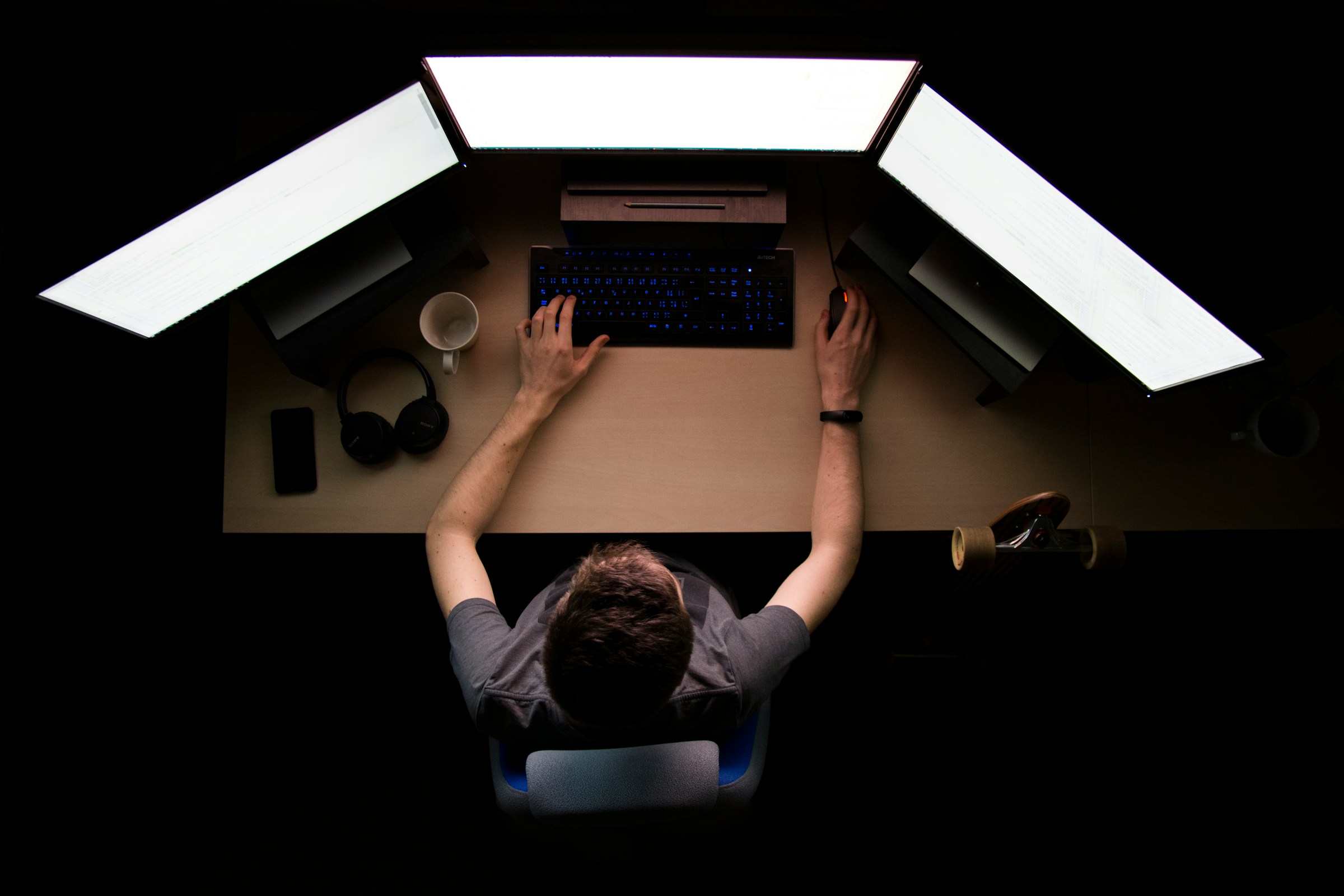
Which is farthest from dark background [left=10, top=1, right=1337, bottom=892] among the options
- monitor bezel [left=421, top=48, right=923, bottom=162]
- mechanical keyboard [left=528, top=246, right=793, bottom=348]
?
monitor bezel [left=421, top=48, right=923, bottom=162]

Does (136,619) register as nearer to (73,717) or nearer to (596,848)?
(73,717)

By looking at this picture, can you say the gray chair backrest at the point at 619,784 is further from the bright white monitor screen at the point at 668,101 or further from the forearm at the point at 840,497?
the bright white monitor screen at the point at 668,101

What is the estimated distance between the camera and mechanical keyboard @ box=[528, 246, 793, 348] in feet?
3.86

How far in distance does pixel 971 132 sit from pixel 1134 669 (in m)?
1.49

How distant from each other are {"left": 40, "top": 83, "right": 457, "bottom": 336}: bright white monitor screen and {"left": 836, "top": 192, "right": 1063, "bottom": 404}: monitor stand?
2.39 ft

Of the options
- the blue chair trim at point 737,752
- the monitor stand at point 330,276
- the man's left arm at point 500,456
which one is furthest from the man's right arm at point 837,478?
the monitor stand at point 330,276

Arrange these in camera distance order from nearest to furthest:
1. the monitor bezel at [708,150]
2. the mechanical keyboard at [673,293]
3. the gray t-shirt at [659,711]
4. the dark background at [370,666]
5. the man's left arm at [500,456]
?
the monitor bezel at [708,150] < the gray t-shirt at [659,711] < the man's left arm at [500,456] < the mechanical keyboard at [673,293] < the dark background at [370,666]

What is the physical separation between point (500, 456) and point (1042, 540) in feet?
2.73

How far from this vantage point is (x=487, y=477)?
1.10 meters

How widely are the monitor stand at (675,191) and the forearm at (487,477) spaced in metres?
0.33

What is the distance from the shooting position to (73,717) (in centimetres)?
161

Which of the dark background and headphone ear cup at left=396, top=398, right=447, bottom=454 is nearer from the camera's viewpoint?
headphone ear cup at left=396, top=398, right=447, bottom=454

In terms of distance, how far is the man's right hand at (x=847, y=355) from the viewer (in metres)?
1.14

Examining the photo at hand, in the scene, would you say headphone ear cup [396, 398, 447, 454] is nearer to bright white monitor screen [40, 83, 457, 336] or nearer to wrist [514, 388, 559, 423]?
wrist [514, 388, 559, 423]
